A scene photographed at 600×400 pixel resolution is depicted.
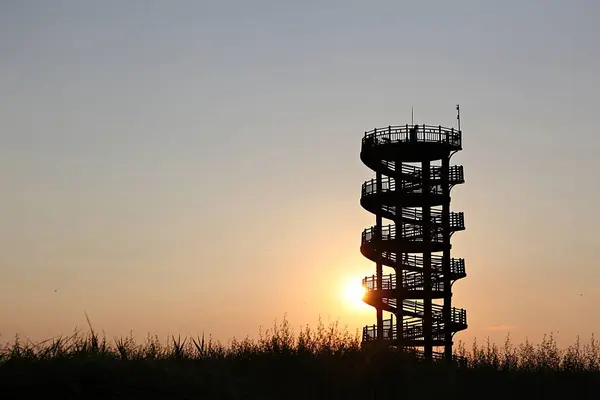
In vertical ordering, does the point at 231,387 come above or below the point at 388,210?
below

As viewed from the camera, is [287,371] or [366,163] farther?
[366,163]

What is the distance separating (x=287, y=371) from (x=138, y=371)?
16.7 feet

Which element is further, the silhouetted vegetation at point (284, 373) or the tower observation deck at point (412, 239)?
the tower observation deck at point (412, 239)

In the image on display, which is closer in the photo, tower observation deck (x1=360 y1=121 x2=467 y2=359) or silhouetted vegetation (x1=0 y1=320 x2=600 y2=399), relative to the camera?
silhouetted vegetation (x1=0 y1=320 x2=600 y2=399)

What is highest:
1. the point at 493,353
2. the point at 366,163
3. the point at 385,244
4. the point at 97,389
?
the point at 366,163

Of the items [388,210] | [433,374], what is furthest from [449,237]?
[433,374]

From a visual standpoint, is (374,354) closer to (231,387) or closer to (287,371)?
(287,371)

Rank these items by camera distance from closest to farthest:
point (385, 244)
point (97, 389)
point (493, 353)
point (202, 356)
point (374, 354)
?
point (97, 389) < point (202, 356) < point (374, 354) < point (493, 353) < point (385, 244)

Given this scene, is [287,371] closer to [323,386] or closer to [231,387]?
[323,386]

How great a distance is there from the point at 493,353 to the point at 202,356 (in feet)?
34.0

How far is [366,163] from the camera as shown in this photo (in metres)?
62.8

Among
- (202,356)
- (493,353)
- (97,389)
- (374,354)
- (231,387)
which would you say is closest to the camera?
(97,389)

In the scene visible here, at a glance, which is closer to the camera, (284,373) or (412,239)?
(284,373)

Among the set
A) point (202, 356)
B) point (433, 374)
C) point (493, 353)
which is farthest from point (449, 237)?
point (202, 356)
